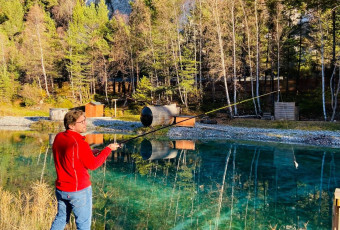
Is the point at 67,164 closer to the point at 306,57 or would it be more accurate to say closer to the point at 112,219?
the point at 112,219

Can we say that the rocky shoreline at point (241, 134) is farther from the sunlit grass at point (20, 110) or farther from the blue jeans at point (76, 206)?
the blue jeans at point (76, 206)

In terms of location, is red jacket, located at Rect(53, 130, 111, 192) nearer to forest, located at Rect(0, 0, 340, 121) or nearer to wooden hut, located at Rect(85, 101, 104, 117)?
forest, located at Rect(0, 0, 340, 121)

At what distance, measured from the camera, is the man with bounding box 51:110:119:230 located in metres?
3.56

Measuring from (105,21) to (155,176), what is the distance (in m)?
40.2

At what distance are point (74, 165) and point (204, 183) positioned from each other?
24.1ft

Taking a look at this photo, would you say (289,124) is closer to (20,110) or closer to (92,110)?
(92,110)

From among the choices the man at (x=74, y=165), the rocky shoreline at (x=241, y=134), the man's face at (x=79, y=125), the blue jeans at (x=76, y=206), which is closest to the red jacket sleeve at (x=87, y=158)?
the man at (x=74, y=165)

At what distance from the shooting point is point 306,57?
119 feet

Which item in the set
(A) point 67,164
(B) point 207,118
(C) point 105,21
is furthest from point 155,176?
(C) point 105,21

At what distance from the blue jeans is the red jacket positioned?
7 centimetres

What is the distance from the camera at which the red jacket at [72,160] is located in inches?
140

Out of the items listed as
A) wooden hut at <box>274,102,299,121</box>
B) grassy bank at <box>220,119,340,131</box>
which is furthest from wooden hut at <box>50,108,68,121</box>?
wooden hut at <box>274,102,299,121</box>

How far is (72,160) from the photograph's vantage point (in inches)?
140

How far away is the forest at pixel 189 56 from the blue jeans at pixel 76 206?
71.7 feet
